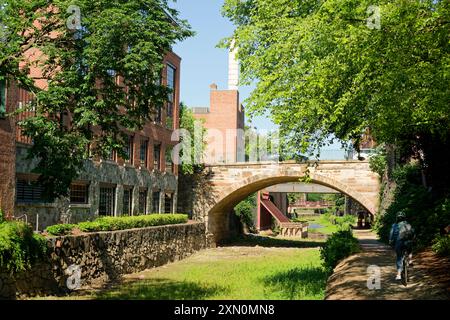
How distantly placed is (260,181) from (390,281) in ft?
86.5

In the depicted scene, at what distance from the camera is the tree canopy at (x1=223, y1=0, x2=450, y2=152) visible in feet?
33.6

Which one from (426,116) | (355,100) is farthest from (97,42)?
(426,116)

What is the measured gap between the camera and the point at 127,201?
30812 millimetres

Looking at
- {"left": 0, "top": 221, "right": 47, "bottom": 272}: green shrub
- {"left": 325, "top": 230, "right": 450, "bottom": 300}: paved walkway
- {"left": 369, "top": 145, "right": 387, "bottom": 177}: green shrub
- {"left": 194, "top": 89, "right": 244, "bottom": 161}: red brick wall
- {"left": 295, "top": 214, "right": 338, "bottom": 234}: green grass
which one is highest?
{"left": 194, "top": 89, "right": 244, "bottom": 161}: red brick wall

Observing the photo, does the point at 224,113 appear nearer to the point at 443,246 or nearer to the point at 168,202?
the point at 168,202

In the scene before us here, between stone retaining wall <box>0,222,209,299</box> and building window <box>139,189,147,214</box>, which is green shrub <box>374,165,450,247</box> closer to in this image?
stone retaining wall <box>0,222,209,299</box>

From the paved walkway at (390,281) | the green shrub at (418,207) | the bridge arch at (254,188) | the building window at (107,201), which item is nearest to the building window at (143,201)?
the building window at (107,201)

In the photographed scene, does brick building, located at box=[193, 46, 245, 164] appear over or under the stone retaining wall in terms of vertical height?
over

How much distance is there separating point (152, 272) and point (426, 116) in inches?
721

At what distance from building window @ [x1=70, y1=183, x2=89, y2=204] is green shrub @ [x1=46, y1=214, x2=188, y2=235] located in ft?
5.11

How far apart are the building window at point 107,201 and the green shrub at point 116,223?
1683 millimetres

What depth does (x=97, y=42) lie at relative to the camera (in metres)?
14.5

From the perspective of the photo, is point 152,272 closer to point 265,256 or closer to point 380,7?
point 265,256

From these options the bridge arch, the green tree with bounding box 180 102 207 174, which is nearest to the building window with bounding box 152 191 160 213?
the green tree with bounding box 180 102 207 174
